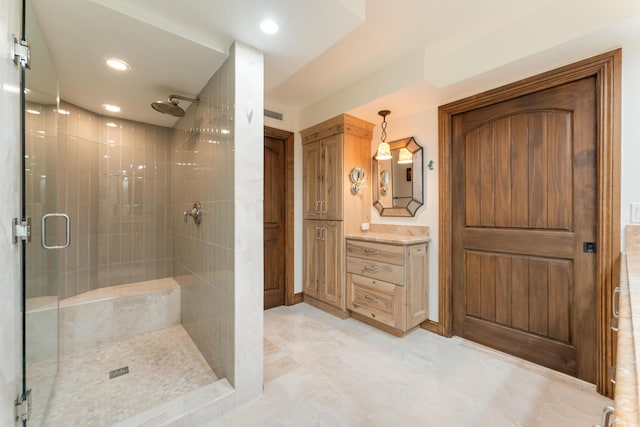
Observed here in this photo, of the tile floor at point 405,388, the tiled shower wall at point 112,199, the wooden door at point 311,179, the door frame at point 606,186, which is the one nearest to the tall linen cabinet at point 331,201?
the wooden door at point 311,179

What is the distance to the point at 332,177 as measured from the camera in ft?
10.1

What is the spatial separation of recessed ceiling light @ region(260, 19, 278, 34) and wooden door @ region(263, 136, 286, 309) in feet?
5.86

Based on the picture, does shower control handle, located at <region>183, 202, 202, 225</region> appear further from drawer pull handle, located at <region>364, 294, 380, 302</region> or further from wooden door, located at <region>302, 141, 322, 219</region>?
drawer pull handle, located at <region>364, 294, 380, 302</region>

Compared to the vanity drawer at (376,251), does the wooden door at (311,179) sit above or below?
above

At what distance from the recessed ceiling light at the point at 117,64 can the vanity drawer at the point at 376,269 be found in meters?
2.44

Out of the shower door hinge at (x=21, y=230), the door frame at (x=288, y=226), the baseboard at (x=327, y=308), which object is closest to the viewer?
the shower door hinge at (x=21, y=230)

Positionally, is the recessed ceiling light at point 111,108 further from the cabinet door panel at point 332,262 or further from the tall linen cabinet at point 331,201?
the cabinet door panel at point 332,262

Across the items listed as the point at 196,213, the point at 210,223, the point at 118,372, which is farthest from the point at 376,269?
the point at 118,372

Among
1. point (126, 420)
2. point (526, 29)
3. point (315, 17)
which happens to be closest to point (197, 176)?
point (315, 17)

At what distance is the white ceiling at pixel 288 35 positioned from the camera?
4.53 feet

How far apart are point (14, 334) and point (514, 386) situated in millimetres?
2719

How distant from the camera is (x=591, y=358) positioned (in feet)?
6.10

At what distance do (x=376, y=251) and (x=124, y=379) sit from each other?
7.14ft

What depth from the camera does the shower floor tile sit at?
154 cm
